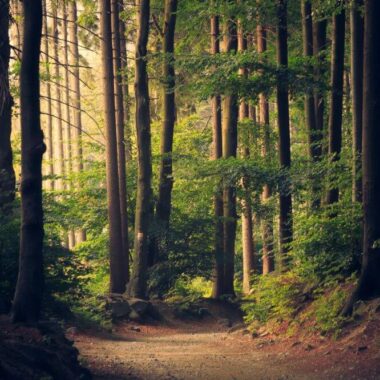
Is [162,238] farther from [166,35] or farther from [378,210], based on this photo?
[378,210]

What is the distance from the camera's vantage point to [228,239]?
25.6m

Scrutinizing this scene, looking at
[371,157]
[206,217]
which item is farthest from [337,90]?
[206,217]

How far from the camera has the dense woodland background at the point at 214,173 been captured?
12.6 meters

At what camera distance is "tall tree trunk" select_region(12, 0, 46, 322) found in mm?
10555

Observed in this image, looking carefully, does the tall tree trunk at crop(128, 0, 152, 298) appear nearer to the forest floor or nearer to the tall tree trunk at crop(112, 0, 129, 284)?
the tall tree trunk at crop(112, 0, 129, 284)

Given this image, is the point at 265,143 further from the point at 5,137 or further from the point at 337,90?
the point at 5,137

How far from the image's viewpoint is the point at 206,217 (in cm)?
2550

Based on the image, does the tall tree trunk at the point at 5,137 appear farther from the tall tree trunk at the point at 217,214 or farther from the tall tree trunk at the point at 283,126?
the tall tree trunk at the point at 217,214

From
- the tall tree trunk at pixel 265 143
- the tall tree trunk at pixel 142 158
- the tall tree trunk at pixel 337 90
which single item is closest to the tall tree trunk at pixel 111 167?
the tall tree trunk at pixel 142 158

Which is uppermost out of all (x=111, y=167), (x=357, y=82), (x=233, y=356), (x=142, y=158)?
(x=357, y=82)

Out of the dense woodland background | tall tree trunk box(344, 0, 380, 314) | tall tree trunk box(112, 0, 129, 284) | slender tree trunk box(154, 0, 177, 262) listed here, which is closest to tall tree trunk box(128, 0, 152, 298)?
the dense woodland background

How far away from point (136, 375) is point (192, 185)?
1566cm

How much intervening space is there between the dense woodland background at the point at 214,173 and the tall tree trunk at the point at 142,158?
4 centimetres

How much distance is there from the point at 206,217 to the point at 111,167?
4084 millimetres
